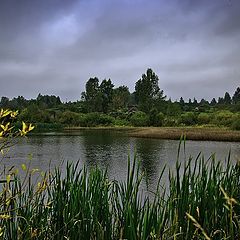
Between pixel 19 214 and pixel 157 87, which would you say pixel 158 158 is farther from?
pixel 157 87

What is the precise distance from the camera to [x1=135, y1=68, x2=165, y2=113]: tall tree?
6053 centimetres

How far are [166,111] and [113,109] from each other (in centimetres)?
1438

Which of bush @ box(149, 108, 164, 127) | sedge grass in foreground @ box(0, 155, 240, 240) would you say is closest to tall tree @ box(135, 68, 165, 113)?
bush @ box(149, 108, 164, 127)

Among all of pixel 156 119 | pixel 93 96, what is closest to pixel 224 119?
pixel 156 119

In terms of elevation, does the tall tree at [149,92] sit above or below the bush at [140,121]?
above

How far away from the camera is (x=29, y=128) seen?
210cm

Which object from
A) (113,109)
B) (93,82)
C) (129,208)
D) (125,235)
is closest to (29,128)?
(129,208)

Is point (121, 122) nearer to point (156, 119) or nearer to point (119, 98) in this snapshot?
point (156, 119)

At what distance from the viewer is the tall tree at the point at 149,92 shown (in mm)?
60531

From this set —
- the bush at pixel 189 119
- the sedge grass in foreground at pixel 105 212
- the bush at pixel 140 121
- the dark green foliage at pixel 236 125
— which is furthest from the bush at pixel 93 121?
the sedge grass in foreground at pixel 105 212

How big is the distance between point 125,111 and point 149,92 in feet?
23.1

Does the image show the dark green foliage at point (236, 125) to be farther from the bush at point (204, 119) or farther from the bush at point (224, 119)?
the bush at point (204, 119)

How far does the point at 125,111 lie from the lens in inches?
2581

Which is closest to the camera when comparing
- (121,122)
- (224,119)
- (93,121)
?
(224,119)
